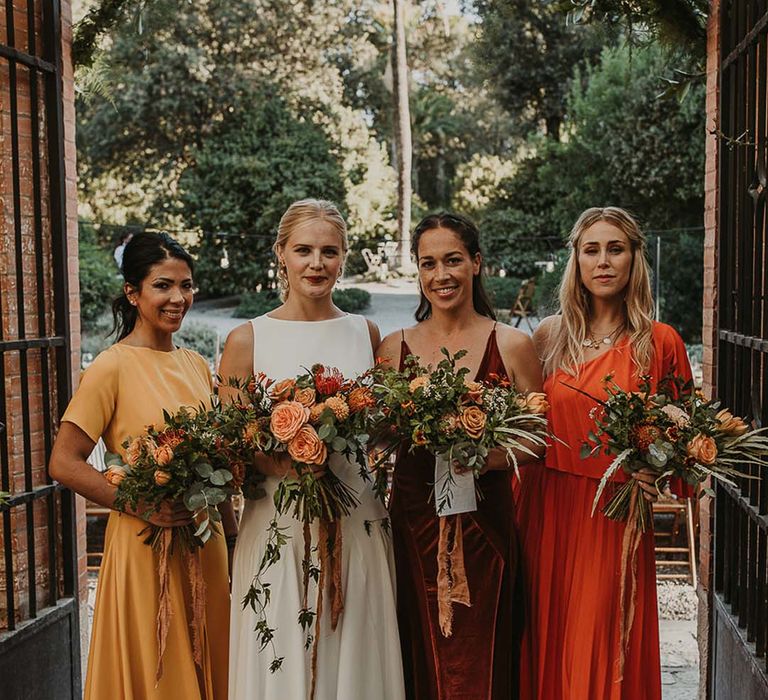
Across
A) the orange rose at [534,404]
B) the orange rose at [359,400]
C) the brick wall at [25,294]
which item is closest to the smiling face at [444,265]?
the orange rose at [534,404]

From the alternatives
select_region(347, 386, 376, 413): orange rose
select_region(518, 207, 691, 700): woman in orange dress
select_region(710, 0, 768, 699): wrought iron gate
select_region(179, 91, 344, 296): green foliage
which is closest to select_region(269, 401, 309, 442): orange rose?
select_region(347, 386, 376, 413): orange rose

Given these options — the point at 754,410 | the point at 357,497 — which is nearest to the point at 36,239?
the point at 357,497

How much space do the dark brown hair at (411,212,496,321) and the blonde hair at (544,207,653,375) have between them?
315mm

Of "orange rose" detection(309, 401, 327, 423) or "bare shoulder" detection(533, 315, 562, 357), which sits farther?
"bare shoulder" detection(533, 315, 562, 357)

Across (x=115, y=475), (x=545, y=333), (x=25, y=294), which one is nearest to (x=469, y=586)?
(x=545, y=333)

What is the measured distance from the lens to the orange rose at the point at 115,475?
2998 millimetres

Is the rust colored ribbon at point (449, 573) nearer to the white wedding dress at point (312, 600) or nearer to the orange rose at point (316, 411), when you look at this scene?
the white wedding dress at point (312, 600)

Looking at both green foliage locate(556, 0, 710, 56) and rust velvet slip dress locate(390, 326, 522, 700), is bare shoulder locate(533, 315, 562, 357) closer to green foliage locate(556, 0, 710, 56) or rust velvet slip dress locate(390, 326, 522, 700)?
rust velvet slip dress locate(390, 326, 522, 700)

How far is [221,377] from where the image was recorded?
10.9 ft

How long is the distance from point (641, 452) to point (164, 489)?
1.60 m

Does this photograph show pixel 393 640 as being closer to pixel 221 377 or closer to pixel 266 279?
pixel 221 377

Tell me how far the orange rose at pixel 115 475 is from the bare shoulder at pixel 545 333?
5.62 ft

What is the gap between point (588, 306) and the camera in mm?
3740

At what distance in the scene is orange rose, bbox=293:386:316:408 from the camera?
2.90 meters
